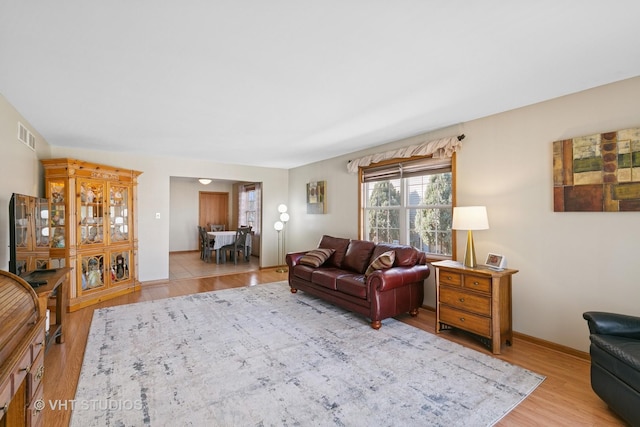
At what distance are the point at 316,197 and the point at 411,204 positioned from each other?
235 centimetres

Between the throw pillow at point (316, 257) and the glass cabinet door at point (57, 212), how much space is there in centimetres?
340

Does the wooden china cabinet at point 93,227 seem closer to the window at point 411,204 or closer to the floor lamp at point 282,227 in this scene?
the floor lamp at point 282,227

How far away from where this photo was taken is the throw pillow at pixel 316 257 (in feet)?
15.1

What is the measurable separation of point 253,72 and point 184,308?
3.28 metres

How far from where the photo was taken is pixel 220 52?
80.9 inches

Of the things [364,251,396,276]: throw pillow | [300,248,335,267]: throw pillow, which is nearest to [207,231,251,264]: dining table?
[300,248,335,267]: throw pillow

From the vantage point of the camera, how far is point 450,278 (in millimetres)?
3162

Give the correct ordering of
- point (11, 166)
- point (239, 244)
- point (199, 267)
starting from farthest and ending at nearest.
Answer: point (239, 244)
point (199, 267)
point (11, 166)

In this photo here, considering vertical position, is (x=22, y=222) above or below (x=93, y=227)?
above

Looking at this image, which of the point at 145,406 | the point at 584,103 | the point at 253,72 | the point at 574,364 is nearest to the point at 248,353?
the point at 145,406

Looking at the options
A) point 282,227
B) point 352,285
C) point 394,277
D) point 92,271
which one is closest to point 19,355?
point 352,285

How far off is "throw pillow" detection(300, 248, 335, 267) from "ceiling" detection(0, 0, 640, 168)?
206cm

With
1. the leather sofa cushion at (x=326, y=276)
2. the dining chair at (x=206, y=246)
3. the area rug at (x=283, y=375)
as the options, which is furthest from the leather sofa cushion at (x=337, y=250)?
the dining chair at (x=206, y=246)

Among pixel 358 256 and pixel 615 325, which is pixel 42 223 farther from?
pixel 615 325
